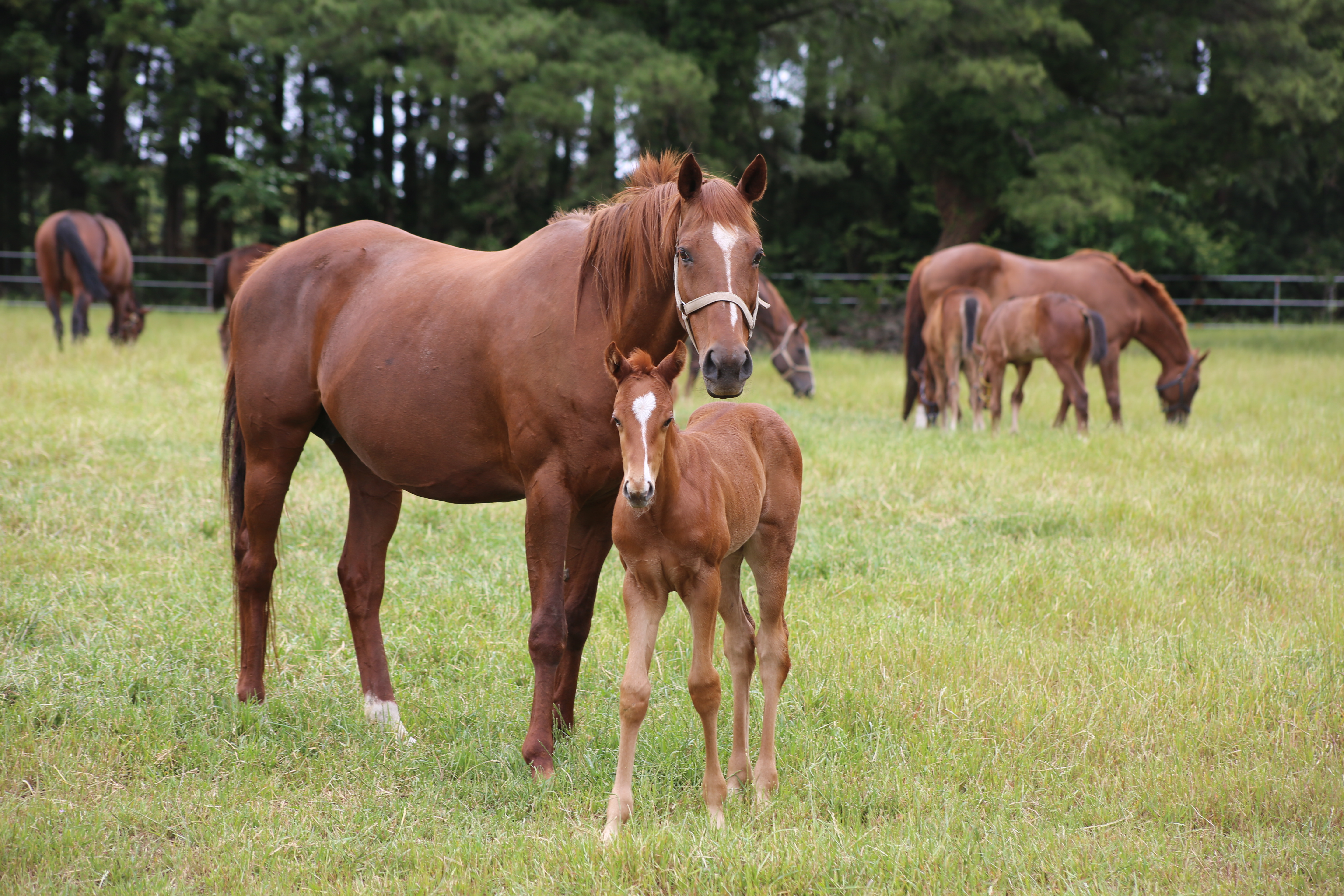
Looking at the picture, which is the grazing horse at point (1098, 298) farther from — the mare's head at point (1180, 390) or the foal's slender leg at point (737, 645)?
the foal's slender leg at point (737, 645)

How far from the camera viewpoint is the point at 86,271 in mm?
14266

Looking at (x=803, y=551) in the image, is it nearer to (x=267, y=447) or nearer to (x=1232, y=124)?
(x=267, y=447)

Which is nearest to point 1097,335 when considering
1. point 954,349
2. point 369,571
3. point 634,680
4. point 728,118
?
point 954,349

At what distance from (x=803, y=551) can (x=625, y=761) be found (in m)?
2.93

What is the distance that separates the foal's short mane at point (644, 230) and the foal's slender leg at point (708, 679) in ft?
3.20

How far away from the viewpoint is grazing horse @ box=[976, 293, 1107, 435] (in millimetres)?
10383

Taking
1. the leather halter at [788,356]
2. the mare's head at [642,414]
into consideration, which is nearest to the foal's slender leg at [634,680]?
the mare's head at [642,414]

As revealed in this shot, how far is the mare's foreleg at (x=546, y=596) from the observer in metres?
3.44

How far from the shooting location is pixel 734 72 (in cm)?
2141

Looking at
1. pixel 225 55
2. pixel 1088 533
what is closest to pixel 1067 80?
pixel 1088 533

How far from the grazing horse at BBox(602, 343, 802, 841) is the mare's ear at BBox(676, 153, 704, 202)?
51 centimetres

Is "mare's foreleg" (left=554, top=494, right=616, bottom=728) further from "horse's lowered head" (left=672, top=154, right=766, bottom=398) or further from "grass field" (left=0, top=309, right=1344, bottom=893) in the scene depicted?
"horse's lowered head" (left=672, top=154, right=766, bottom=398)

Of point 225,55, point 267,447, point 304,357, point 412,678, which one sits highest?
point 225,55

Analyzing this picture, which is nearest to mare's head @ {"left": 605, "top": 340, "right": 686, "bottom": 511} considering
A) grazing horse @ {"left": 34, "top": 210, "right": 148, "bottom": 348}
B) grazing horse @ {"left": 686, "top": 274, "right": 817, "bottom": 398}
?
grazing horse @ {"left": 686, "top": 274, "right": 817, "bottom": 398}
